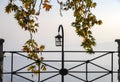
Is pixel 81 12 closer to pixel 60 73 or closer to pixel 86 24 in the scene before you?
pixel 86 24

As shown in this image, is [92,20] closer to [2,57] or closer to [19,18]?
[19,18]

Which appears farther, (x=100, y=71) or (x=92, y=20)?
(x=100, y=71)

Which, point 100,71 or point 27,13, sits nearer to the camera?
point 27,13

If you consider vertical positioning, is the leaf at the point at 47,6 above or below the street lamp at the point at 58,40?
above

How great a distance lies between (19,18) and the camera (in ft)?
22.4

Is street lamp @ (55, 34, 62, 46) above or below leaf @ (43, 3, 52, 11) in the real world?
below

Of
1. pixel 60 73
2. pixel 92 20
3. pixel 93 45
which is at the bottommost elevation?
pixel 60 73

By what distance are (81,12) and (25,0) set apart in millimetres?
1055

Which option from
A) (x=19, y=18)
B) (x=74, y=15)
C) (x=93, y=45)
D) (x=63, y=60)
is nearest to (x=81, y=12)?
(x=74, y=15)

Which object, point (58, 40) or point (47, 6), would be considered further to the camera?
point (58, 40)

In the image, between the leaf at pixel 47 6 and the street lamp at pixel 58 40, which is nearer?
the leaf at pixel 47 6

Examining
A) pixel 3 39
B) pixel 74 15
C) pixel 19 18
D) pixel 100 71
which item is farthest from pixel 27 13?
pixel 100 71

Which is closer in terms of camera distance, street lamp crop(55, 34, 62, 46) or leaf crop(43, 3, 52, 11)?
leaf crop(43, 3, 52, 11)

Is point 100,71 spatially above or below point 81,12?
below
